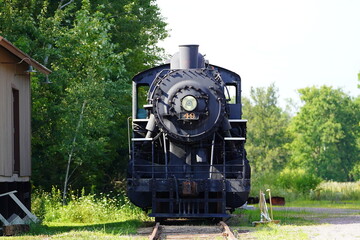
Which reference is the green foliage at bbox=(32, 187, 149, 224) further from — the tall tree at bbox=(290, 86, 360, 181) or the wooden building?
the tall tree at bbox=(290, 86, 360, 181)

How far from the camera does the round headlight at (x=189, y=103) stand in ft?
53.2

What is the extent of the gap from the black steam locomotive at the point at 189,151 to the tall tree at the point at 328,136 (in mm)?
56109

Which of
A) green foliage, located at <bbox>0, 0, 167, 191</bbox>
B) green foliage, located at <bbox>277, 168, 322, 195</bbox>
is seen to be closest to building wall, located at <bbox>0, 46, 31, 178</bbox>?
green foliage, located at <bbox>0, 0, 167, 191</bbox>

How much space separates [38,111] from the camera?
74.5 ft

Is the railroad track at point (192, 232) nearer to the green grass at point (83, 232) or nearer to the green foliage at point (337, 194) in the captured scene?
the green grass at point (83, 232)

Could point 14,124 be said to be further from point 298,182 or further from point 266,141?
point 266,141

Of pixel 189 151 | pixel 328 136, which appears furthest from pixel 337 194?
pixel 328 136

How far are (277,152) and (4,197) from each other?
5793cm

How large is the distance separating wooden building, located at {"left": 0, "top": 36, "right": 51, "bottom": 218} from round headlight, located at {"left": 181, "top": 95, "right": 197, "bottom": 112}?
12.7 feet

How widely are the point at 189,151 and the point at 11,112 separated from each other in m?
4.26

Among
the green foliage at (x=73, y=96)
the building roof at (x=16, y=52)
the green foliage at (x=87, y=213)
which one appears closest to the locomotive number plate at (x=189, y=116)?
the green foliage at (x=87, y=213)

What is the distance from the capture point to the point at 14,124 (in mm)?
17969

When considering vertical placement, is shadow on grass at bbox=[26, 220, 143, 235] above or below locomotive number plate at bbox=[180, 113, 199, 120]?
below

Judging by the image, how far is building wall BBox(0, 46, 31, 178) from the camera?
16.3 metres
